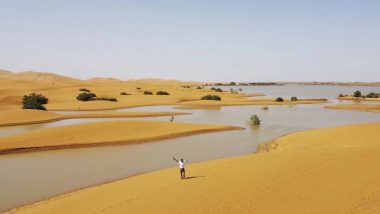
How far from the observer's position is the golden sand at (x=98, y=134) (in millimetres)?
28453

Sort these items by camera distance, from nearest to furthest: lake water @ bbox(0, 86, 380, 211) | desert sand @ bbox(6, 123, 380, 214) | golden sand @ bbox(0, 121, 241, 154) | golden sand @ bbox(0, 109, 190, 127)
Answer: desert sand @ bbox(6, 123, 380, 214) < lake water @ bbox(0, 86, 380, 211) < golden sand @ bbox(0, 121, 241, 154) < golden sand @ bbox(0, 109, 190, 127)

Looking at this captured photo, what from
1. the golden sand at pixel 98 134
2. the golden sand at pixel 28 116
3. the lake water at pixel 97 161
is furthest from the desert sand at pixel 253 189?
the golden sand at pixel 28 116

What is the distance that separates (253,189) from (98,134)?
1966cm

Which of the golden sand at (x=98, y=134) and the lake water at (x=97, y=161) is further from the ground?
the golden sand at (x=98, y=134)

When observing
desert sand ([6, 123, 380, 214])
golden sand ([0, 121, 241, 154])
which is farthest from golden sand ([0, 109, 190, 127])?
desert sand ([6, 123, 380, 214])

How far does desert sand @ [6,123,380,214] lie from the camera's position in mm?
13039

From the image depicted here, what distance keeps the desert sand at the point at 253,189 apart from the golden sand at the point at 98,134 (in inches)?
462

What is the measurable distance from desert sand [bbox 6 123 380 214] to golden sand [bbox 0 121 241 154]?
1173cm

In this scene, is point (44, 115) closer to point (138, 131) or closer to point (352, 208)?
point (138, 131)

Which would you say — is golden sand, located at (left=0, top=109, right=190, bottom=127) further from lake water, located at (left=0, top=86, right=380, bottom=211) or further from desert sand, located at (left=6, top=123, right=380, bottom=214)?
desert sand, located at (left=6, top=123, right=380, bottom=214)

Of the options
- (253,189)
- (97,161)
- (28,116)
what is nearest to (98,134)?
(97,161)

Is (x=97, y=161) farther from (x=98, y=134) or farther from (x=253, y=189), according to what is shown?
(x=253, y=189)

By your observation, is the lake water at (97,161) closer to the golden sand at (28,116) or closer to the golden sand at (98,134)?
the golden sand at (98,134)

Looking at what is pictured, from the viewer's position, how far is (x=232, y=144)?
2898cm
